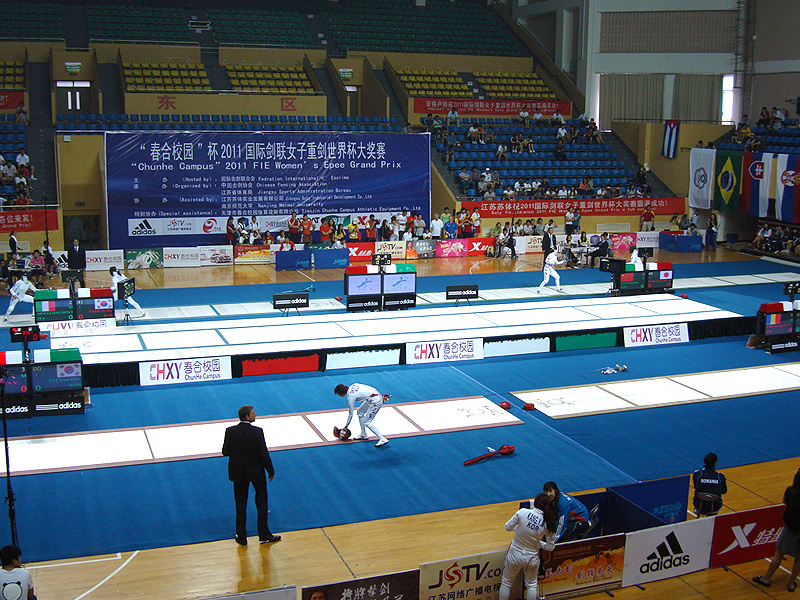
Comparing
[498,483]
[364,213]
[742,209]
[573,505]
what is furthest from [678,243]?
[573,505]

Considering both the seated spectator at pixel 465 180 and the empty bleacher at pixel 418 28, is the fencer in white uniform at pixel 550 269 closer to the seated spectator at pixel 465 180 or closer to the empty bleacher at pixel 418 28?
the seated spectator at pixel 465 180

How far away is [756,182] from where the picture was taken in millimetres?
32969

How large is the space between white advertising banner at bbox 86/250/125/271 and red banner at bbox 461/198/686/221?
13.3 m

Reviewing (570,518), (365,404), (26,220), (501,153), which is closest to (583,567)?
(570,518)

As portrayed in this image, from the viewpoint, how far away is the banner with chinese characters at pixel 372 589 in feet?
24.2

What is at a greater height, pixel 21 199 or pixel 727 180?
pixel 727 180

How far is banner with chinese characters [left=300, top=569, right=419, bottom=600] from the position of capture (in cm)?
739

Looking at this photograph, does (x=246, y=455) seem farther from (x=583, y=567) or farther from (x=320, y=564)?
(x=583, y=567)

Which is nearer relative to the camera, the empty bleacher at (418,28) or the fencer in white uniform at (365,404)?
the fencer in white uniform at (365,404)

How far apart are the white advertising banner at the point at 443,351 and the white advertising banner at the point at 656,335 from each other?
3866 mm

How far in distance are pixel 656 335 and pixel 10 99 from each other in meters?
25.8

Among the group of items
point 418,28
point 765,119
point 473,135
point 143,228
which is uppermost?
point 418,28

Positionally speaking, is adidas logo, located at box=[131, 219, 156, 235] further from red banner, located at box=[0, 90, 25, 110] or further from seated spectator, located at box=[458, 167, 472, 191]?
seated spectator, located at box=[458, 167, 472, 191]

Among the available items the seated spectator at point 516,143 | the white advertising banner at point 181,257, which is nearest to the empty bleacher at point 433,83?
the seated spectator at point 516,143
